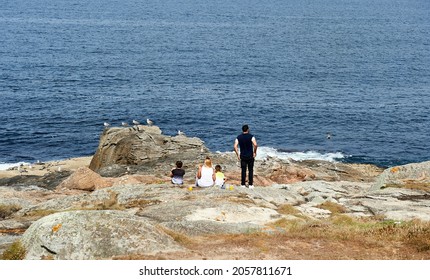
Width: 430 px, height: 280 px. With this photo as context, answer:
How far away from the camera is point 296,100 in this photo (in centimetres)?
9325

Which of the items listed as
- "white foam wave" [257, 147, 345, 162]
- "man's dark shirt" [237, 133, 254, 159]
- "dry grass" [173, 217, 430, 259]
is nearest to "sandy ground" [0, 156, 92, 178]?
"white foam wave" [257, 147, 345, 162]

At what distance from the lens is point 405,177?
106 ft

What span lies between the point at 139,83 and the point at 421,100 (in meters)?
48.9

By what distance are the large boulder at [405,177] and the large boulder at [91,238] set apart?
56.7ft

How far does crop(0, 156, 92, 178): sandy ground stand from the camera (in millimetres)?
54125

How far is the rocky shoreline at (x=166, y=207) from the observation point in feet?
54.3

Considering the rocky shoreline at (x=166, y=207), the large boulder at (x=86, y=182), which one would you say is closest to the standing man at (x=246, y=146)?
the rocky shoreline at (x=166, y=207)

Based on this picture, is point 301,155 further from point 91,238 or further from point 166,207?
point 91,238

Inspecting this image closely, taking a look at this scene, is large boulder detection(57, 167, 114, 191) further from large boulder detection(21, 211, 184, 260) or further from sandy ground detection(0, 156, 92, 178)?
sandy ground detection(0, 156, 92, 178)

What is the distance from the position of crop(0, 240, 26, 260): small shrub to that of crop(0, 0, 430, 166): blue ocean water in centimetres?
5088

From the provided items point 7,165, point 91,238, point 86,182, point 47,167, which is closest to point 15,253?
point 91,238

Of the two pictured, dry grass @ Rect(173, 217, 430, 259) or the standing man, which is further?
the standing man

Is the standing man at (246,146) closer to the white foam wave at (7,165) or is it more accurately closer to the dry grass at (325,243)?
the dry grass at (325,243)

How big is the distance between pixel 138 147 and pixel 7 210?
2172cm
